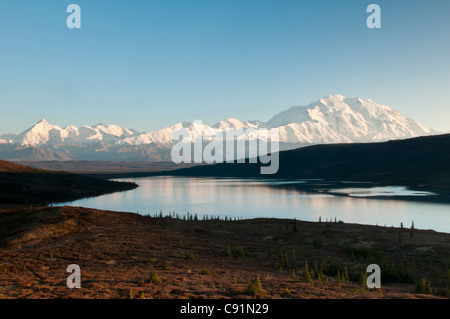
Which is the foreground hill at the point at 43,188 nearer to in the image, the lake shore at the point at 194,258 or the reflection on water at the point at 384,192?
the lake shore at the point at 194,258

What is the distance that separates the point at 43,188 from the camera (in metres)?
107

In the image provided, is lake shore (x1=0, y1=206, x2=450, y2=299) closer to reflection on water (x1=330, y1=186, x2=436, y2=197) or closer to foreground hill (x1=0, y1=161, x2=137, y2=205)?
foreground hill (x1=0, y1=161, x2=137, y2=205)

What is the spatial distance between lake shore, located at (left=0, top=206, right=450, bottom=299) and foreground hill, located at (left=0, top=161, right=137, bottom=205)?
53.5 meters

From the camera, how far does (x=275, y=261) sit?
25.0 m

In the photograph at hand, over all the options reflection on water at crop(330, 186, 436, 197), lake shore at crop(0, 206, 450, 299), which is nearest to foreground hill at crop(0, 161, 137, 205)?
lake shore at crop(0, 206, 450, 299)

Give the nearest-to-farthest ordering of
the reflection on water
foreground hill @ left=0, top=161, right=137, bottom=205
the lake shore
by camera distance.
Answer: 1. the lake shore
2. foreground hill @ left=0, top=161, right=137, bottom=205
3. the reflection on water

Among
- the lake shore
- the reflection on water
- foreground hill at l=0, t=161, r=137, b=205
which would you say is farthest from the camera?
the reflection on water

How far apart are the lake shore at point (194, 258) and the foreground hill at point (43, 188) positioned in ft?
175

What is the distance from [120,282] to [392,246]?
23.2 metres

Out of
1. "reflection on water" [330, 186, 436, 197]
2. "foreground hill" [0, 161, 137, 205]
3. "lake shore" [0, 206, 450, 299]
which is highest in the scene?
"lake shore" [0, 206, 450, 299]

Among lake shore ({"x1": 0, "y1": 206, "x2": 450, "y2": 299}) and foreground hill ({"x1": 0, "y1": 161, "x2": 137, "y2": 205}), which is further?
foreground hill ({"x1": 0, "y1": 161, "x2": 137, "y2": 205})

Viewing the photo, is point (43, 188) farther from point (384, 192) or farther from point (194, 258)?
point (384, 192)

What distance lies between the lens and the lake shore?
16188mm

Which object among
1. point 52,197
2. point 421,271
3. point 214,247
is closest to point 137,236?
point 214,247
